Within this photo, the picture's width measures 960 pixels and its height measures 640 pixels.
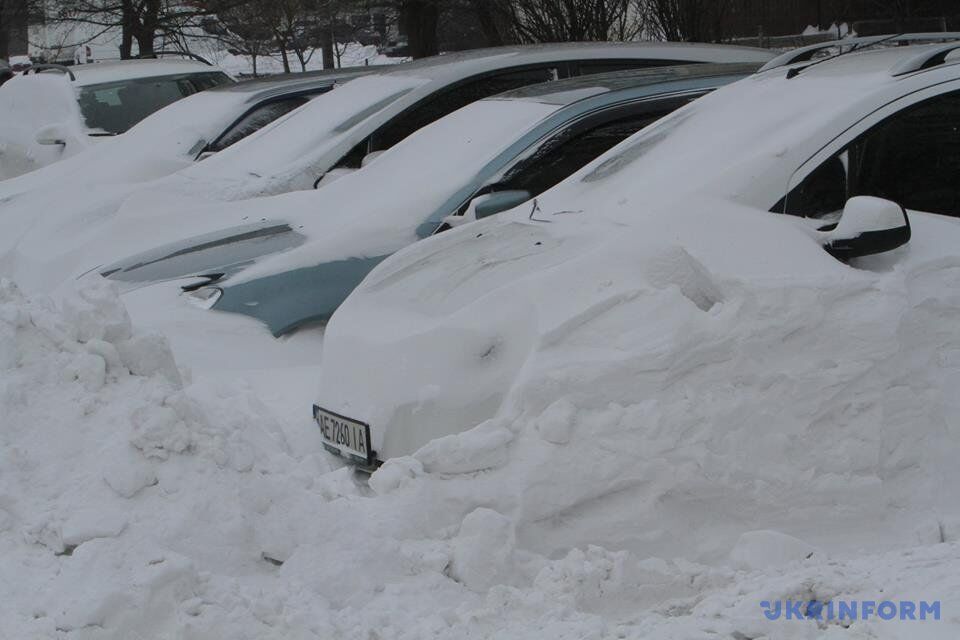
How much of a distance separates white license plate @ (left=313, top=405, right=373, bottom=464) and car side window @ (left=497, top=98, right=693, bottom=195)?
212 cm

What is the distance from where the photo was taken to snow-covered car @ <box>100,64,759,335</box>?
6.05m

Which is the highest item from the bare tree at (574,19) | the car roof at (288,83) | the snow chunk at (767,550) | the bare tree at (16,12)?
the bare tree at (16,12)

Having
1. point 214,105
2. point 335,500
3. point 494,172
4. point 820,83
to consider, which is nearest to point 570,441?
point 335,500

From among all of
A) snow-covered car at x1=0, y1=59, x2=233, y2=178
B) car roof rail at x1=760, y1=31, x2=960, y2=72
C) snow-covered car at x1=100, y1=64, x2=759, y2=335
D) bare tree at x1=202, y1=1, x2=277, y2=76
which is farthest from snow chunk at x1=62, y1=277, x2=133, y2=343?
bare tree at x1=202, y1=1, x2=277, y2=76

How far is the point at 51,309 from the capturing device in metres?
4.24

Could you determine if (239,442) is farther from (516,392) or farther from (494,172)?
(494,172)

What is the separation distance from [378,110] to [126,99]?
523 centimetres

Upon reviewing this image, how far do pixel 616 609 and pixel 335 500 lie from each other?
0.93 m

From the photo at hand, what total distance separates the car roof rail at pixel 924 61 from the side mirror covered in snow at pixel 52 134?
8.85 metres

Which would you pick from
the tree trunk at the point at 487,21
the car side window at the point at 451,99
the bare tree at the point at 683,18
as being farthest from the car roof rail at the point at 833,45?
the tree trunk at the point at 487,21

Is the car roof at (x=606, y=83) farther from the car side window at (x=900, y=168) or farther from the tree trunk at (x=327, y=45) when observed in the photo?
the tree trunk at (x=327, y=45)

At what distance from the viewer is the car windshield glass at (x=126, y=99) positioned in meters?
12.2

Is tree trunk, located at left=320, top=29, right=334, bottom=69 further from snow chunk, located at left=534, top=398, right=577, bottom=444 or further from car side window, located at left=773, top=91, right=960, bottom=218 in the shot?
snow chunk, located at left=534, top=398, right=577, bottom=444

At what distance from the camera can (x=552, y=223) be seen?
4.89 meters
